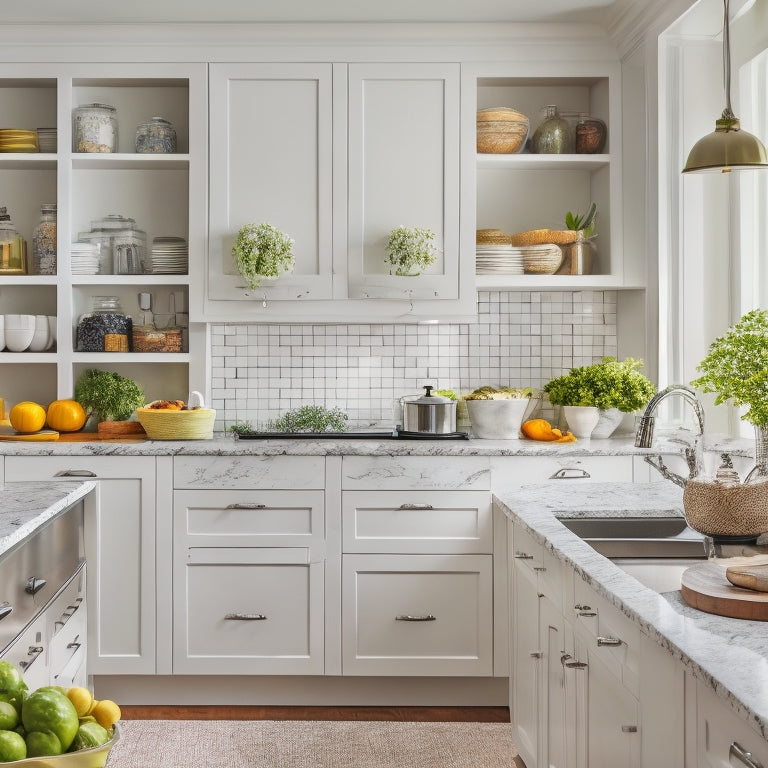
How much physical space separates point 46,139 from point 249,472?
67.9 inches

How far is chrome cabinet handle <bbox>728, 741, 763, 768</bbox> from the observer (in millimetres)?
1046

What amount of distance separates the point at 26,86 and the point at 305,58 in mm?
1236

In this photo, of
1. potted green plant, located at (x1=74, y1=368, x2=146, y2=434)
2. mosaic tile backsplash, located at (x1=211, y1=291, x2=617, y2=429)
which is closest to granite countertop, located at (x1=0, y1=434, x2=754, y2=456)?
potted green plant, located at (x1=74, y1=368, x2=146, y2=434)

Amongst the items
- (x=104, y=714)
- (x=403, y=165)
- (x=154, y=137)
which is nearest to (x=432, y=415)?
(x=403, y=165)

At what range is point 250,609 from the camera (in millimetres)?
3250

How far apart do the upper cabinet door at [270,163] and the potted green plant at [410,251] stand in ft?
0.88

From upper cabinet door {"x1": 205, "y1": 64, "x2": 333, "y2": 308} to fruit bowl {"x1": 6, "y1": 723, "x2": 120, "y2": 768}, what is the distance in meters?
2.66

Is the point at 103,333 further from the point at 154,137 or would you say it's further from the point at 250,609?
the point at 250,609

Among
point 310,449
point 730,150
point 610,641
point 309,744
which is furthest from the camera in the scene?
point 310,449

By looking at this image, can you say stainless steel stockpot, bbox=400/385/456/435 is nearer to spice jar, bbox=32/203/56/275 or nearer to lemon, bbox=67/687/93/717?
spice jar, bbox=32/203/56/275

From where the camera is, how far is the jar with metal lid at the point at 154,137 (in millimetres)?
3689

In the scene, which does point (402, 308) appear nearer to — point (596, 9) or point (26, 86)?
point (596, 9)

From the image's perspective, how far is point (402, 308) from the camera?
142 inches

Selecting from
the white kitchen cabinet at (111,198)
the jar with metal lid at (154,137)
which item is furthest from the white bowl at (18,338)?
the jar with metal lid at (154,137)
